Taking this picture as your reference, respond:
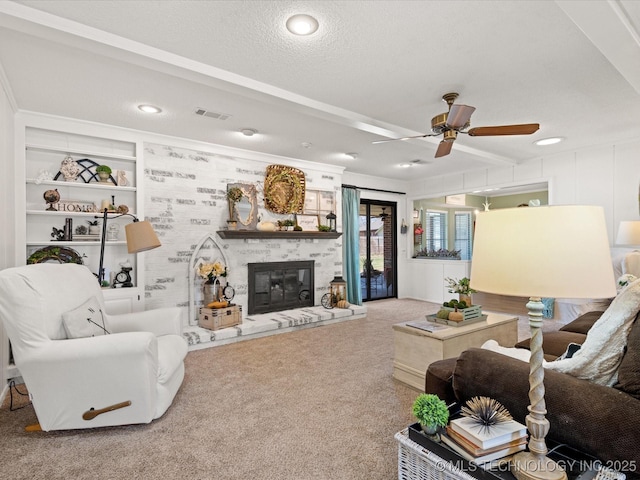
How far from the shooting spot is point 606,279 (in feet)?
3.38

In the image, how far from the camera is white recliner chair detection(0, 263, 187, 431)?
2.07 m

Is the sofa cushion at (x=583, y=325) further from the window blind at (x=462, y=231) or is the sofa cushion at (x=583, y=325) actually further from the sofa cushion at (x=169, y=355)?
the window blind at (x=462, y=231)

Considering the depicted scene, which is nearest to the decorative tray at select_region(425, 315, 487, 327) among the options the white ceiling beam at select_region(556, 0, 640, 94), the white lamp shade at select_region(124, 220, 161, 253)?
the white ceiling beam at select_region(556, 0, 640, 94)

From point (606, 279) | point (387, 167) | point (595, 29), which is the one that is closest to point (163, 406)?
point (606, 279)

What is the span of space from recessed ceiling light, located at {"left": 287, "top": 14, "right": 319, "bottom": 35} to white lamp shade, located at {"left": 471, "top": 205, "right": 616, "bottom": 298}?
163 cm

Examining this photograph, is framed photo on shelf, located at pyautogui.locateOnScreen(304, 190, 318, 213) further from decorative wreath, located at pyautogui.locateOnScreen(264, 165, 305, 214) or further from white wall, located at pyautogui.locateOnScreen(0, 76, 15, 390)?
white wall, located at pyautogui.locateOnScreen(0, 76, 15, 390)

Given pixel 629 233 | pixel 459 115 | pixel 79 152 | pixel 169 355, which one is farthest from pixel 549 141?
pixel 79 152

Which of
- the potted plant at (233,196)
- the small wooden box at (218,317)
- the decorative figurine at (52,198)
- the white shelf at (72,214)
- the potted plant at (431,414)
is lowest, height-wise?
the small wooden box at (218,317)

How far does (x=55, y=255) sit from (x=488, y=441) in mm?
4081

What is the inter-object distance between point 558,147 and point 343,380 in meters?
4.38

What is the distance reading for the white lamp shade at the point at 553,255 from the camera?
1014 mm

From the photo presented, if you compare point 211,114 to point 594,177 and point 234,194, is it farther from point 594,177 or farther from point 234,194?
point 594,177

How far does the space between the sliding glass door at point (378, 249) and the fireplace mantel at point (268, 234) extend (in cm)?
141

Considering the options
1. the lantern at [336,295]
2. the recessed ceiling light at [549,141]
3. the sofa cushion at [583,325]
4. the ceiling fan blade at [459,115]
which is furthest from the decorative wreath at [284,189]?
the sofa cushion at [583,325]
